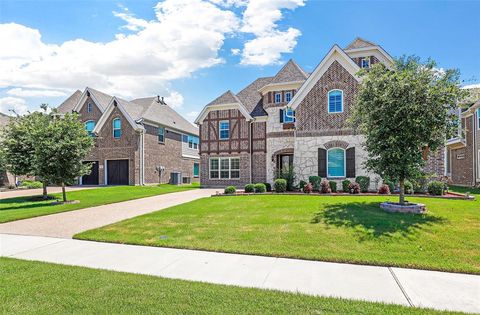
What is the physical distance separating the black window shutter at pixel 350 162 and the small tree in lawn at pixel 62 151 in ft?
50.0

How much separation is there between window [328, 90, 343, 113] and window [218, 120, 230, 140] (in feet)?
29.8

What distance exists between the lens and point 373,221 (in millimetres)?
7957

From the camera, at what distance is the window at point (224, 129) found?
23839mm

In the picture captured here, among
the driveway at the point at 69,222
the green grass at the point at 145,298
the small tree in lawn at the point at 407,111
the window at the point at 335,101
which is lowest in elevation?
the driveway at the point at 69,222

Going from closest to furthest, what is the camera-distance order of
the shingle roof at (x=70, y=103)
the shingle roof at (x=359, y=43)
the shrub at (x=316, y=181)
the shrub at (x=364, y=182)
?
the shrub at (x=364, y=182), the shrub at (x=316, y=181), the shingle roof at (x=359, y=43), the shingle roof at (x=70, y=103)

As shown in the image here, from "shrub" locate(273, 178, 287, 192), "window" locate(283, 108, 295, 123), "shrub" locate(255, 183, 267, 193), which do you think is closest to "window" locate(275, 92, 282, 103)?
"window" locate(283, 108, 295, 123)

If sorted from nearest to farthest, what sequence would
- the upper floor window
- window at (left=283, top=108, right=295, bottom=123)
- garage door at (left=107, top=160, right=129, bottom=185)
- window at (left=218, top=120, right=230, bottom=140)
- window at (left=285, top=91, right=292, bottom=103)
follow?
window at (left=283, top=108, right=295, bottom=123), window at (left=285, top=91, right=292, bottom=103), window at (left=218, top=120, right=230, bottom=140), garage door at (left=107, top=160, right=129, bottom=185), the upper floor window

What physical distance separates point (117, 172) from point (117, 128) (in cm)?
431

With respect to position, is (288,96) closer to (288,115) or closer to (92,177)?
(288,115)

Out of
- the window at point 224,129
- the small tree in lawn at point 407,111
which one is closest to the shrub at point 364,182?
the small tree in lawn at point 407,111

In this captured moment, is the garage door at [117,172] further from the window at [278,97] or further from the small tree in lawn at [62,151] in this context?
the window at [278,97]

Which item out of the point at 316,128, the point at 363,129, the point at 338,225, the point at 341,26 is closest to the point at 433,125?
the point at 363,129

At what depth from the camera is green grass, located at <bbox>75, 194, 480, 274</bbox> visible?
571 centimetres

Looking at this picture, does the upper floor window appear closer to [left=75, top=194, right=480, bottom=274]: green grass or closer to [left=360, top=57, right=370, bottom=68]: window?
[left=75, top=194, right=480, bottom=274]: green grass
